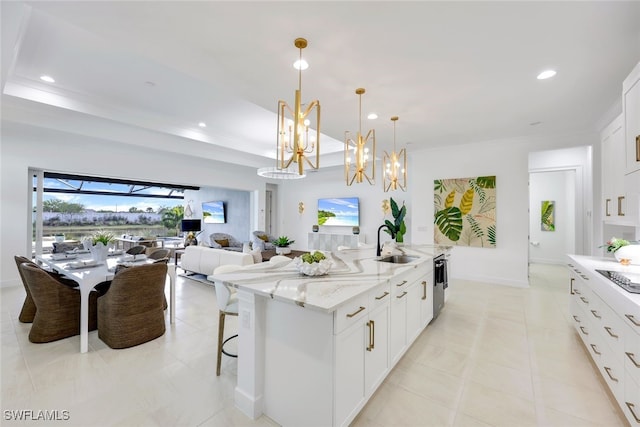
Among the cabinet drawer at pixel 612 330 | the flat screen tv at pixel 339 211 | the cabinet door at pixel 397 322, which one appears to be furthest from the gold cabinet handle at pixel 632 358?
the flat screen tv at pixel 339 211

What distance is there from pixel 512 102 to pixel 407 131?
156cm

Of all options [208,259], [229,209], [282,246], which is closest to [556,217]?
[282,246]

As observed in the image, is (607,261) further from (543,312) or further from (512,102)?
(512,102)

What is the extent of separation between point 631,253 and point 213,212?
10383mm

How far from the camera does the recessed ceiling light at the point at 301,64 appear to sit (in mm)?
2525

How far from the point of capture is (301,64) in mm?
2570

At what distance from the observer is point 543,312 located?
3699mm

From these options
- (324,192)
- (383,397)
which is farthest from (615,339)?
(324,192)

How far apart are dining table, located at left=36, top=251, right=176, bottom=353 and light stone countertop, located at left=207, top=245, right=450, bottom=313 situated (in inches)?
63.6

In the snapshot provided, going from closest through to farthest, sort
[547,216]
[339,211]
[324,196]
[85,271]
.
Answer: [85,271] < [547,216] < [339,211] < [324,196]

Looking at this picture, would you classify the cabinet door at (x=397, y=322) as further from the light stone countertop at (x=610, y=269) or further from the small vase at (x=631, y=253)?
the small vase at (x=631, y=253)

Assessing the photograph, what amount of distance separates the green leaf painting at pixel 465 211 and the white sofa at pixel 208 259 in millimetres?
4145

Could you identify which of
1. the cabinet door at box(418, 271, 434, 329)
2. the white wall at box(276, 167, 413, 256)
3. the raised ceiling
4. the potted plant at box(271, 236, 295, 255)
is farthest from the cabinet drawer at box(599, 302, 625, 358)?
the potted plant at box(271, 236, 295, 255)

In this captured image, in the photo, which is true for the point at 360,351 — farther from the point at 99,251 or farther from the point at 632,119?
the point at 99,251
